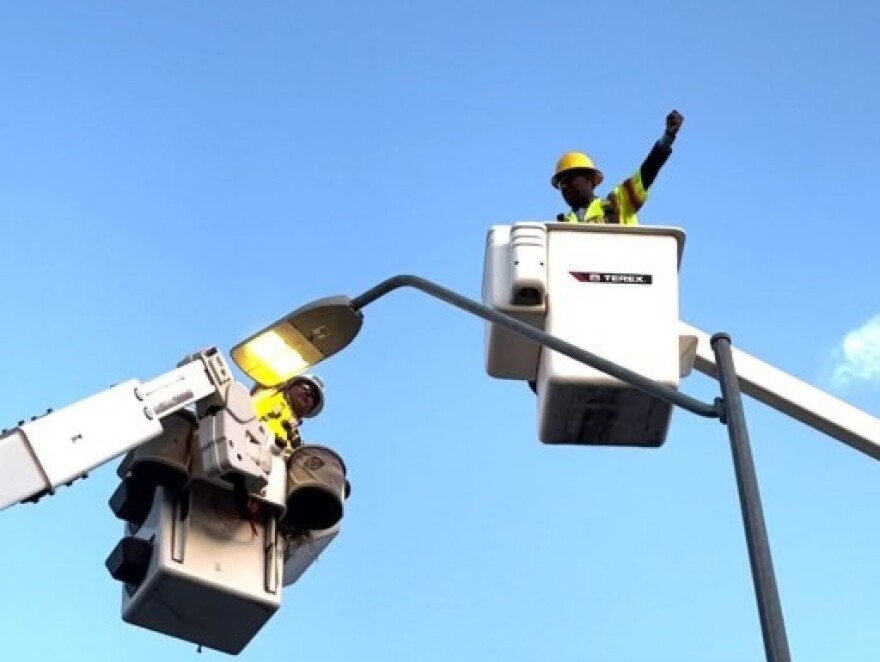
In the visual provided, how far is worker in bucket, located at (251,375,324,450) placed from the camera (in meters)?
8.65

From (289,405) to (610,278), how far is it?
8.41ft

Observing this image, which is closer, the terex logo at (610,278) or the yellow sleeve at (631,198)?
the terex logo at (610,278)

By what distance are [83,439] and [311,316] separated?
1230 millimetres

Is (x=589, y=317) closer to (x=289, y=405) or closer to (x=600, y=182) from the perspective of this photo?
(x=600, y=182)

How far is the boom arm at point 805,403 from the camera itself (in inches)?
307

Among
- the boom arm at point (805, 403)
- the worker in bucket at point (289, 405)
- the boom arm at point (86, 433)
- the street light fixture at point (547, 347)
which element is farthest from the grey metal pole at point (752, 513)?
the worker in bucket at point (289, 405)

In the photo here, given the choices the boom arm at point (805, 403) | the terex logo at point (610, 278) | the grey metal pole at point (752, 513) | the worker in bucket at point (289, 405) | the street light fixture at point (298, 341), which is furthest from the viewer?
the worker in bucket at point (289, 405)

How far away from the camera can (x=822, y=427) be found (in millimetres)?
7867

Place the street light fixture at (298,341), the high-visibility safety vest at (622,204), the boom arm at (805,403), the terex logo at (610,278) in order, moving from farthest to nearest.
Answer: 1. the high-visibility safety vest at (622,204)
2. the boom arm at (805,403)
3. the street light fixture at (298,341)
4. the terex logo at (610,278)

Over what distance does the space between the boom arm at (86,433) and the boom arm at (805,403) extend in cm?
249

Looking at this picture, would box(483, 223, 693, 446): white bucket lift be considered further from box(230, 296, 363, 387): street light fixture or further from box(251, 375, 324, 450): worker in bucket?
box(251, 375, 324, 450): worker in bucket

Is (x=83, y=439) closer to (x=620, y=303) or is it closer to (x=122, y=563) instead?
(x=122, y=563)

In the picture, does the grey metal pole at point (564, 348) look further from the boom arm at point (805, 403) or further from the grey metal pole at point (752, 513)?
the boom arm at point (805, 403)

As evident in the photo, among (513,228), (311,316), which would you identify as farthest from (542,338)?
(311,316)
